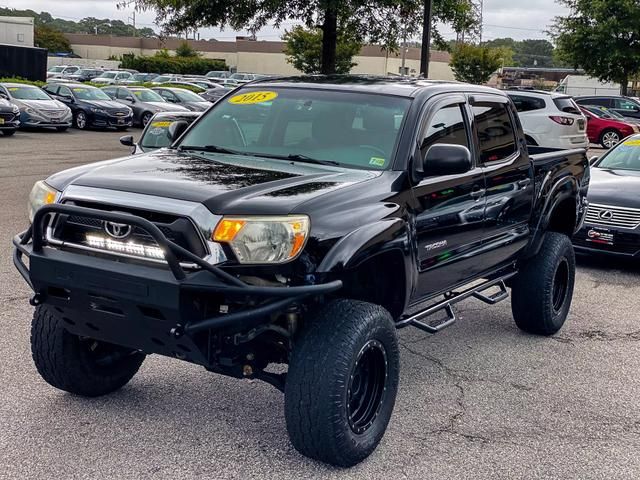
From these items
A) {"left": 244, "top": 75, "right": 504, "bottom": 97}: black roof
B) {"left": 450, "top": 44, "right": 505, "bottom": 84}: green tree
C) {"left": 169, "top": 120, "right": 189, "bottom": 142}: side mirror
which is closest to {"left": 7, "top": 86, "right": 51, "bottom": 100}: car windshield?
{"left": 169, "top": 120, "right": 189, "bottom": 142}: side mirror

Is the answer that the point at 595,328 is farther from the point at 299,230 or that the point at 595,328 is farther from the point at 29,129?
the point at 29,129

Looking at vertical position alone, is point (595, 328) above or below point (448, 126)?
below

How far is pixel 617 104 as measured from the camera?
1232 inches

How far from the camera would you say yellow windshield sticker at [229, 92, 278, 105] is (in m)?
5.45

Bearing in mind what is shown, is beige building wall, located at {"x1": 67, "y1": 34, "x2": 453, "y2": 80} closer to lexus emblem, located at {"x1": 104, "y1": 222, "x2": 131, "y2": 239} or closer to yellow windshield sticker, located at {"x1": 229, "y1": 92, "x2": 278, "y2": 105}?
yellow windshield sticker, located at {"x1": 229, "y1": 92, "x2": 278, "y2": 105}

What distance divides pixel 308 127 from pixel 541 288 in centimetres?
247

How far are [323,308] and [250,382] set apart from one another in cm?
139

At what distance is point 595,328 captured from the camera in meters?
7.15

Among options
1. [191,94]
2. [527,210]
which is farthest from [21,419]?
[191,94]

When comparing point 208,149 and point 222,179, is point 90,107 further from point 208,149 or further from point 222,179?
point 222,179

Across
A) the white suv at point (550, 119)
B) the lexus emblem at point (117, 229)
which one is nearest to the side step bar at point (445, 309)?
the lexus emblem at point (117, 229)

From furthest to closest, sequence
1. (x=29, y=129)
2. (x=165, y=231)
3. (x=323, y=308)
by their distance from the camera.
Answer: (x=29, y=129) < (x=323, y=308) < (x=165, y=231)

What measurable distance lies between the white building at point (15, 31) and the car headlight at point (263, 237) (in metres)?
55.6

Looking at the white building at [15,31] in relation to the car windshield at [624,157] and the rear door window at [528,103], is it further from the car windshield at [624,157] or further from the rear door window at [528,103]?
the car windshield at [624,157]
